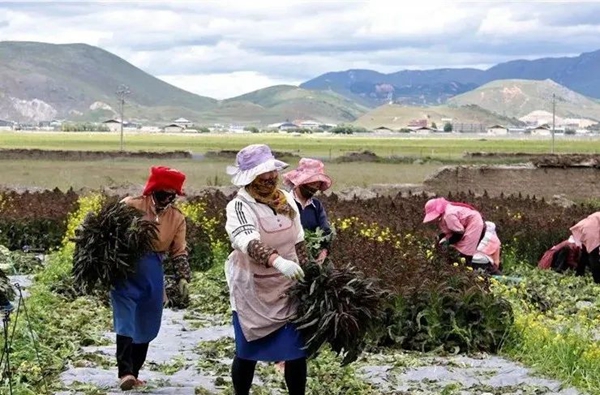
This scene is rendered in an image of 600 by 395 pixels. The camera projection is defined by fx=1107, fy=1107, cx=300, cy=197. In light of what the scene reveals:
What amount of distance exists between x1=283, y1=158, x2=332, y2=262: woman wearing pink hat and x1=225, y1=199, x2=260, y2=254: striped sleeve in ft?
7.50

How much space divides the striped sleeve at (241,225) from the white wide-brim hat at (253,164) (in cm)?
14

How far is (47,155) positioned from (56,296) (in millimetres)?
42559

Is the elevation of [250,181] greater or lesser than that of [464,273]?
greater

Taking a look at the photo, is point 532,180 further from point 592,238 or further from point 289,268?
point 289,268

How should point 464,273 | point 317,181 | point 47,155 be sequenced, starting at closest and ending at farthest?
point 317,181 → point 464,273 → point 47,155

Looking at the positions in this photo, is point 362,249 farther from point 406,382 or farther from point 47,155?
point 47,155

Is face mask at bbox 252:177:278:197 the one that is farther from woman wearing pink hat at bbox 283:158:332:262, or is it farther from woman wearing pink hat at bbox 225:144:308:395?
woman wearing pink hat at bbox 283:158:332:262

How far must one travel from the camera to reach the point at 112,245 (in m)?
7.94

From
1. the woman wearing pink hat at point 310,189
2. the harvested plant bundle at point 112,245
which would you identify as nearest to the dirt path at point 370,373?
the harvested plant bundle at point 112,245

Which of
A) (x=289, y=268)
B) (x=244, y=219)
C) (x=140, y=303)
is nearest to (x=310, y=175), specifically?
(x=140, y=303)

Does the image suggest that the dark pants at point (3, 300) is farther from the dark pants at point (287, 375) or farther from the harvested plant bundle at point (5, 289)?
the dark pants at point (287, 375)

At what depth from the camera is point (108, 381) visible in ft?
26.8

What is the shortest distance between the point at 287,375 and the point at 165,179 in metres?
1.88

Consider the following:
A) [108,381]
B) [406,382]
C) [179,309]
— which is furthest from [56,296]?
[406,382]
